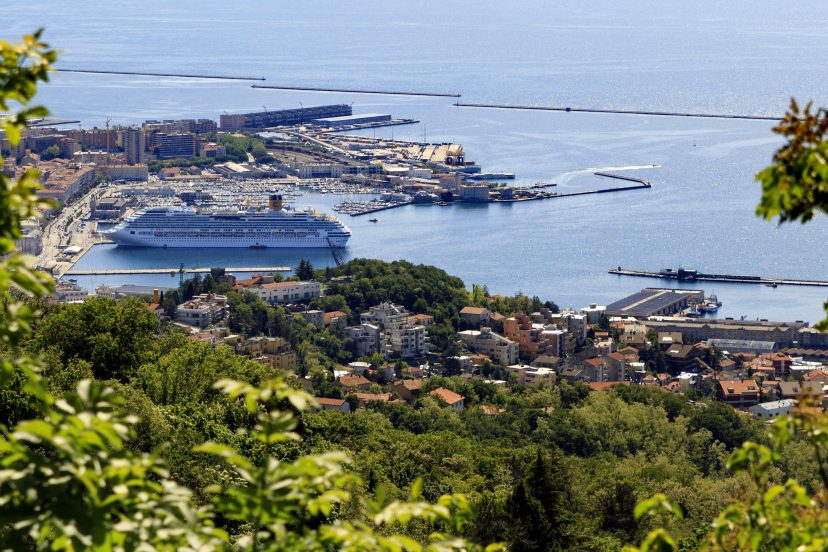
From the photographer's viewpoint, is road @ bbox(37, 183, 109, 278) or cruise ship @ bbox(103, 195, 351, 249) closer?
road @ bbox(37, 183, 109, 278)

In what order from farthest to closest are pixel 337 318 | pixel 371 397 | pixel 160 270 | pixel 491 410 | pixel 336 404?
pixel 160 270 < pixel 337 318 < pixel 371 397 < pixel 491 410 < pixel 336 404

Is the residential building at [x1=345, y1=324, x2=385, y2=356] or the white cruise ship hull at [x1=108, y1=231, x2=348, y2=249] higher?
the white cruise ship hull at [x1=108, y1=231, x2=348, y2=249]

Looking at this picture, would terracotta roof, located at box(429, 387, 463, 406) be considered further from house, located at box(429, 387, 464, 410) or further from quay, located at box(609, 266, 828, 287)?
quay, located at box(609, 266, 828, 287)

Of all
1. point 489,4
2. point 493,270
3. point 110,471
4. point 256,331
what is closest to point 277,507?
point 110,471

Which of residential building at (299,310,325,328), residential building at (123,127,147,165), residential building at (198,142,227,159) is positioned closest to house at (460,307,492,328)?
residential building at (299,310,325,328)

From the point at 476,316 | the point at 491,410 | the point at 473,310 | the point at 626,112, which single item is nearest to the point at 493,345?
the point at 476,316

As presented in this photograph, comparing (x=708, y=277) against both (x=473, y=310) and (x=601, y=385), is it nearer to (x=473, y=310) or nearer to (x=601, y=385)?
(x=473, y=310)

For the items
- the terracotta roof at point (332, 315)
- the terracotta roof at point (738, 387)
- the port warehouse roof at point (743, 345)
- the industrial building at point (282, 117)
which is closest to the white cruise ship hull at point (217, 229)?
the terracotta roof at point (332, 315)
